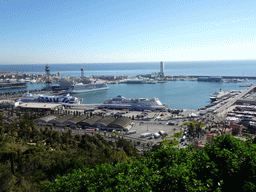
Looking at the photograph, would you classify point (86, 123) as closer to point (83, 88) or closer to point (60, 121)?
point (60, 121)

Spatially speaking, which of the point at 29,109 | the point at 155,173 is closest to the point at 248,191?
the point at 155,173

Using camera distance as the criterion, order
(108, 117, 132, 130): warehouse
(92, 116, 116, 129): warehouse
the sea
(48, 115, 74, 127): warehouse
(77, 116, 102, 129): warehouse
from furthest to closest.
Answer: the sea
(48, 115, 74, 127): warehouse
(77, 116, 102, 129): warehouse
(92, 116, 116, 129): warehouse
(108, 117, 132, 130): warehouse

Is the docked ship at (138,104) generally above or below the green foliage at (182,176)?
below

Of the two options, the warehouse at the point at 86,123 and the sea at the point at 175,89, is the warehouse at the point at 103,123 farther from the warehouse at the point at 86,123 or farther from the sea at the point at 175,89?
the sea at the point at 175,89

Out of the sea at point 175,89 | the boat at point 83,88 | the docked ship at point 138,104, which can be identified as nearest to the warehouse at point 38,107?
the docked ship at point 138,104

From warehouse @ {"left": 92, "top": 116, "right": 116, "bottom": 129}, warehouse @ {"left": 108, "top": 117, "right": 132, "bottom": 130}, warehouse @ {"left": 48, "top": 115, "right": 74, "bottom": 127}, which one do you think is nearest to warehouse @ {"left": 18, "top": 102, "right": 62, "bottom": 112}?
warehouse @ {"left": 48, "top": 115, "right": 74, "bottom": 127}

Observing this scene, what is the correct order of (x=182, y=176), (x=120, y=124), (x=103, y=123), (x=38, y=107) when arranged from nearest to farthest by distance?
(x=182, y=176), (x=120, y=124), (x=103, y=123), (x=38, y=107)

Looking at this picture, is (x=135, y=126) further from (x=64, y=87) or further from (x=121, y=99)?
(x=64, y=87)

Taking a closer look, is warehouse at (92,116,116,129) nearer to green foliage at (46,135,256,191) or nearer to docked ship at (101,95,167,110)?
docked ship at (101,95,167,110)

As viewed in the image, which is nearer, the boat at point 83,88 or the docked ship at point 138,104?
the docked ship at point 138,104

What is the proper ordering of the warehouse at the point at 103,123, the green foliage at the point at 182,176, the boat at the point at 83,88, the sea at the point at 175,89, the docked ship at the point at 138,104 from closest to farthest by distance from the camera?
1. the green foliage at the point at 182,176
2. the warehouse at the point at 103,123
3. the docked ship at the point at 138,104
4. the sea at the point at 175,89
5. the boat at the point at 83,88

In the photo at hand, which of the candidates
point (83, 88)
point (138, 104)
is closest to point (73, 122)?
point (138, 104)
